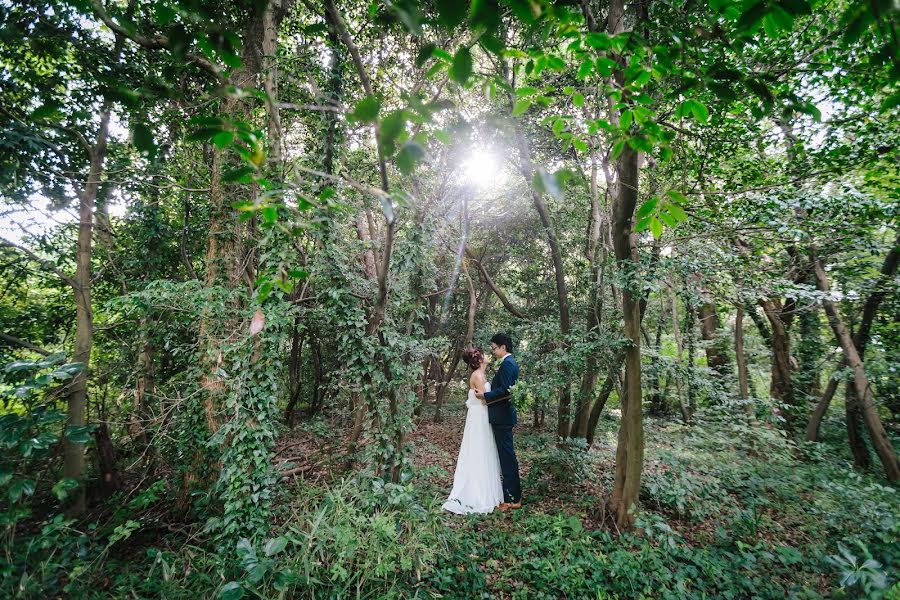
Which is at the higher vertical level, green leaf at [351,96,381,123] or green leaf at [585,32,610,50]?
green leaf at [585,32,610,50]

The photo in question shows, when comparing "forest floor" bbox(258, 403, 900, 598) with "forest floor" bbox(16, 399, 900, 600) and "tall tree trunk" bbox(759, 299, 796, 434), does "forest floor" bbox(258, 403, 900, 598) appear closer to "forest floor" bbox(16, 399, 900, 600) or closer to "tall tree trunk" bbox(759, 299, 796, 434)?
"forest floor" bbox(16, 399, 900, 600)

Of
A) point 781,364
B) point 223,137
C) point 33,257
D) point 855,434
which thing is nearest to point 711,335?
point 781,364

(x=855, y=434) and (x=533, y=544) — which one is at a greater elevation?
(x=855, y=434)

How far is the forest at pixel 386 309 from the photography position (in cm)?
275

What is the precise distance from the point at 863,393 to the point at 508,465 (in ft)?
19.8

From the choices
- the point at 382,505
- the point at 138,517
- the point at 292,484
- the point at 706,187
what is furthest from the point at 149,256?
the point at 706,187

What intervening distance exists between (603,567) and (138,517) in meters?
4.96

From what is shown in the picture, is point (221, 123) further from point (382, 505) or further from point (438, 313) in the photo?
point (438, 313)

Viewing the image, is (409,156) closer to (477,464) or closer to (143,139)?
(143,139)

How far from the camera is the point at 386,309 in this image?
420 cm

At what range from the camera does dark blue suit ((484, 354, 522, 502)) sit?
486 cm

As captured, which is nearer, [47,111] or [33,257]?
[47,111]

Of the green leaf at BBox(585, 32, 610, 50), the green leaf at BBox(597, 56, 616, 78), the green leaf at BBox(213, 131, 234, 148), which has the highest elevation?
the green leaf at BBox(585, 32, 610, 50)

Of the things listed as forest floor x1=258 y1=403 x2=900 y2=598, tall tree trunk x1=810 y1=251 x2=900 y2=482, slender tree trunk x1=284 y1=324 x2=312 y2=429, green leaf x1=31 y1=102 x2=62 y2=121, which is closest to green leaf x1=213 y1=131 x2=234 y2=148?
green leaf x1=31 y1=102 x2=62 y2=121
